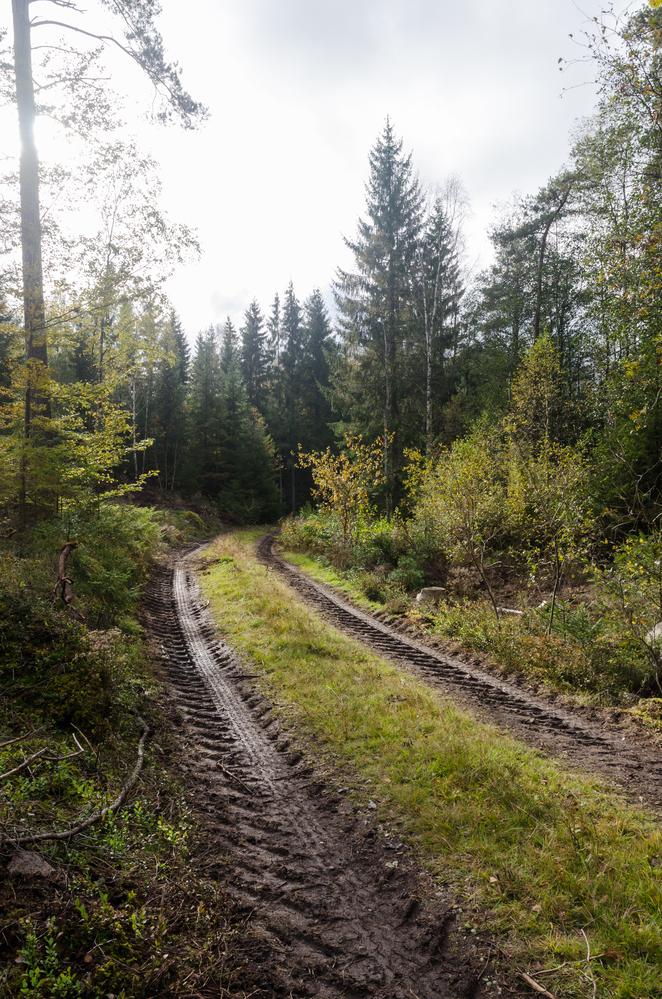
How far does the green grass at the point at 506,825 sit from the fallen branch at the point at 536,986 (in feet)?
0.21

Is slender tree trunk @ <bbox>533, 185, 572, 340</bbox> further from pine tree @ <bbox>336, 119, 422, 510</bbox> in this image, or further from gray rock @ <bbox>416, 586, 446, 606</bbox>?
gray rock @ <bbox>416, 586, 446, 606</bbox>

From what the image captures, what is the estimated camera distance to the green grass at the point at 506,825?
295 cm

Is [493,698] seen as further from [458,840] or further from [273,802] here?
[273,802]

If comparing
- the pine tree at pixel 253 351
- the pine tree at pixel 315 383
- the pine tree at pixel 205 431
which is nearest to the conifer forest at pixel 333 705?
the pine tree at pixel 205 431

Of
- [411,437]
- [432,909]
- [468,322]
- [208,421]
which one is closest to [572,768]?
[432,909]

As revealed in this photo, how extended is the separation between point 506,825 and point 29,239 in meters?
12.4

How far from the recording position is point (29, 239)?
9883 millimetres

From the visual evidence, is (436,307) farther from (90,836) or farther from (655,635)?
(90,836)

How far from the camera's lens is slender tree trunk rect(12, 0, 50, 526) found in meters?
9.48

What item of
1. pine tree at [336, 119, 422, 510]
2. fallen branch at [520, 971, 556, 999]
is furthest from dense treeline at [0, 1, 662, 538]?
fallen branch at [520, 971, 556, 999]

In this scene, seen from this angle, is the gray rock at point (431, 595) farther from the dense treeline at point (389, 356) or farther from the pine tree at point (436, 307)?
the pine tree at point (436, 307)

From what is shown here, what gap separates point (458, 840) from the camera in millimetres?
3904

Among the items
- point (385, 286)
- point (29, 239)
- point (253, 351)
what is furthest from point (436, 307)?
point (253, 351)

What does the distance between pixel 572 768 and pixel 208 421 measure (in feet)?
118
